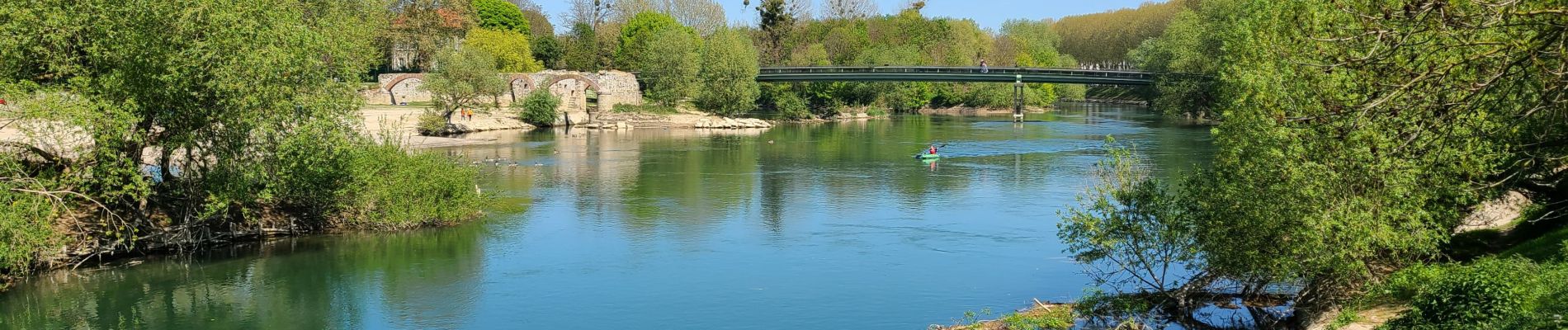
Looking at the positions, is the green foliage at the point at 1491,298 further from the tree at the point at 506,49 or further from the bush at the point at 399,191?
the tree at the point at 506,49

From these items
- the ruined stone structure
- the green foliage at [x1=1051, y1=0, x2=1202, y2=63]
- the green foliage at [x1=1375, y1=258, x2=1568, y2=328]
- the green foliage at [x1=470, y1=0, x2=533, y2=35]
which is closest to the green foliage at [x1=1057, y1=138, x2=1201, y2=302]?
the green foliage at [x1=1375, y1=258, x2=1568, y2=328]

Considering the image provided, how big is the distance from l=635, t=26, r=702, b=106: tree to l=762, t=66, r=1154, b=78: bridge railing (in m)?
8.62

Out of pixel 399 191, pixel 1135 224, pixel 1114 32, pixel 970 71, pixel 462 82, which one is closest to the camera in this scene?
pixel 1135 224

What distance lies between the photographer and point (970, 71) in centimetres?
9319

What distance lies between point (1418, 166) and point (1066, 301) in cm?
715

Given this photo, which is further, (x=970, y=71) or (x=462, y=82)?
(x=970, y=71)

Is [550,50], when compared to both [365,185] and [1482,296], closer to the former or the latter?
[365,185]

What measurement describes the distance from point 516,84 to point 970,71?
35186 millimetres

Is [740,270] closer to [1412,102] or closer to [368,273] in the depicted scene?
[368,273]

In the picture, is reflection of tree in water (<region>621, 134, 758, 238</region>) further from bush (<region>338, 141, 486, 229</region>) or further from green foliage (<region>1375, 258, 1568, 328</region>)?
green foliage (<region>1375, 258, 1568, 328</region>)

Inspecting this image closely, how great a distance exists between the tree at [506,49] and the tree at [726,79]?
16896mm

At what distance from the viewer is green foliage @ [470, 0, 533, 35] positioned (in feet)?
359

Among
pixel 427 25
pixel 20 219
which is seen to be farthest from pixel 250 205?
pixel 427 25

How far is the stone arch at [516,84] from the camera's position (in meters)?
88.2
